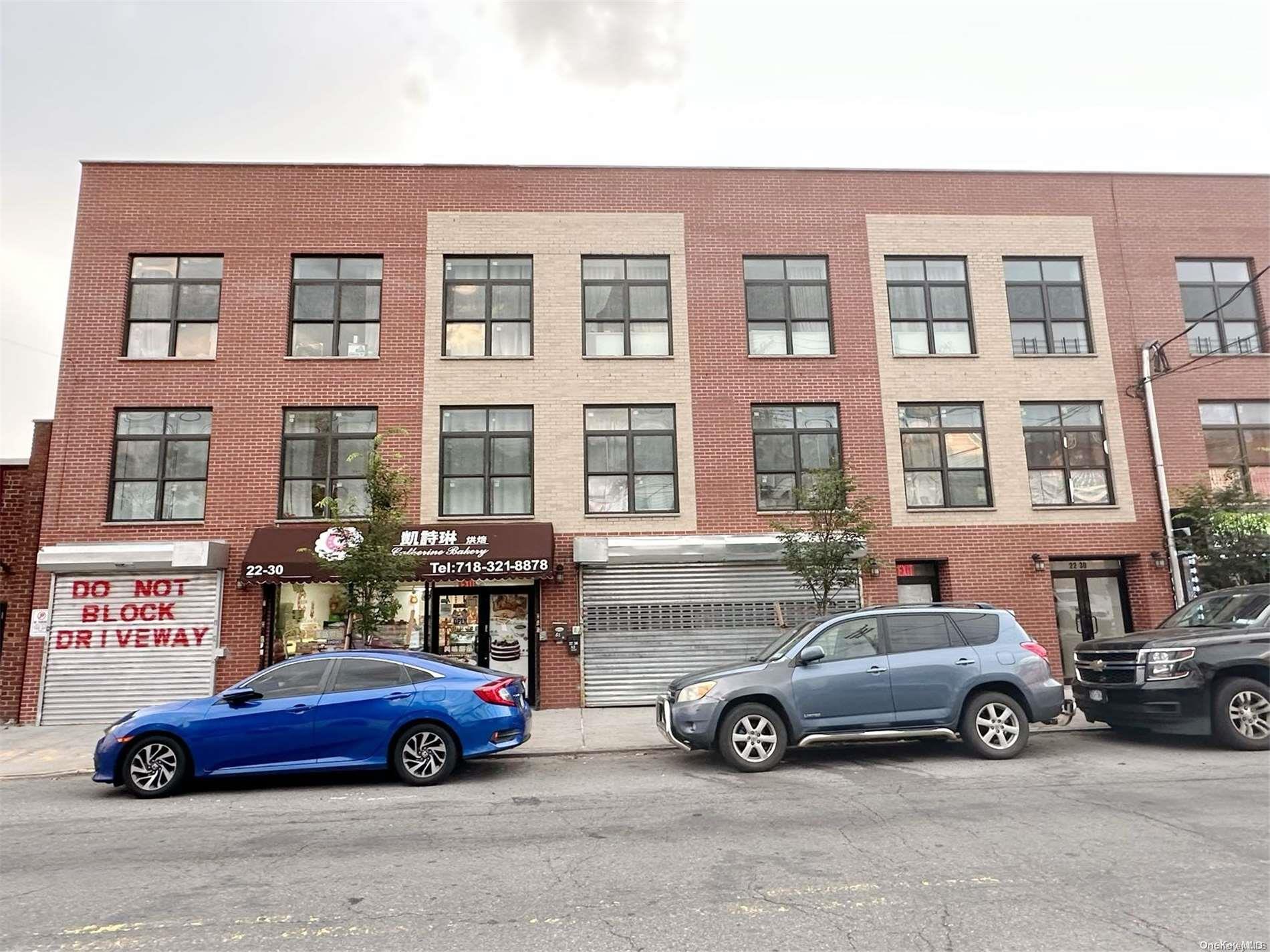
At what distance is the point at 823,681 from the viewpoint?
8.83 m

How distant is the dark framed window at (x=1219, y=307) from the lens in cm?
1667

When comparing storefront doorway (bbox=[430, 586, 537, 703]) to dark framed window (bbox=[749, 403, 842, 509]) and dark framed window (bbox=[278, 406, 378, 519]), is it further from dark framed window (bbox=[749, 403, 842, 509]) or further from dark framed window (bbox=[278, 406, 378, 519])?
dark framed window (bbox=[749, 403, 842, 509])

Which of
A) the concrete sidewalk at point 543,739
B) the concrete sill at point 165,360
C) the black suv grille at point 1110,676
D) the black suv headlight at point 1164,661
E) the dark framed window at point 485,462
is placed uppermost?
the concrete sill at point 165,360

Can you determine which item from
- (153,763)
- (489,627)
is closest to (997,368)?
(489,627)

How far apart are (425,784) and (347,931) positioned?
A: 4.13 m

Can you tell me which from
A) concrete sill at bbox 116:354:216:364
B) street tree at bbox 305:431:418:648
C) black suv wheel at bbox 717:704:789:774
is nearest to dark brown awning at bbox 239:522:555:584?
street tree at bbox 305:431:418:648

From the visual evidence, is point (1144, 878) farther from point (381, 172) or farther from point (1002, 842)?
point (381, 172)

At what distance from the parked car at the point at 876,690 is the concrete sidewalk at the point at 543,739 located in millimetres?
1891

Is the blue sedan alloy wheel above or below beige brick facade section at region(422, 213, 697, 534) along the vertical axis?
below

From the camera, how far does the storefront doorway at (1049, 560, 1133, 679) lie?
1579 cm

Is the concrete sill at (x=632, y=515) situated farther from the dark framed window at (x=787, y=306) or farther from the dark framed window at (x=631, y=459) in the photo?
the dark framed window at (x=787, y=306)

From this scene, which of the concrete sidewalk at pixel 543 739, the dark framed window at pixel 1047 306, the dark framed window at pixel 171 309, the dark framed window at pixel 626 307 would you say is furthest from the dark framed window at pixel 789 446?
the dark framed window at pixel 171 309

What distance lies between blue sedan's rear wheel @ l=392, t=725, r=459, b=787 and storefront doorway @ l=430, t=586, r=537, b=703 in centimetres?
609

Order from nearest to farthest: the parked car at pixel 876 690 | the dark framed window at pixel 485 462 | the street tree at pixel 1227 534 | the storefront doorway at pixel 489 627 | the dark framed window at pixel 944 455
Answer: the parked car at pixel 876 690 < the street tree at pixel 1227 534 < the storefront doorway at pixel 489 627 < the dark framed window at pixel 485 462 < the dark framed window at pixel 944 455
